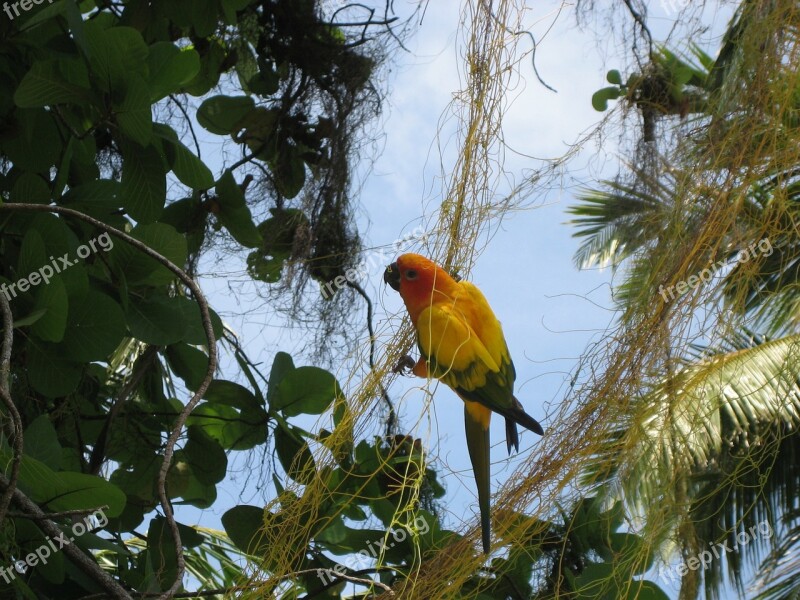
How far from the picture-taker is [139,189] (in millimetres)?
1647

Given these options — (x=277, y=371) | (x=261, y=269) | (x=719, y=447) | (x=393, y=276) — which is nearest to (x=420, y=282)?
(x=393, y=276)

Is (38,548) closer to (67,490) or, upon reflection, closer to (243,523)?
(67,490)

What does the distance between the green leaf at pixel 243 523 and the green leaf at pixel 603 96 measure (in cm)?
147

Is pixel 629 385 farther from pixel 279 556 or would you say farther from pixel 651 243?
pixel 279 556

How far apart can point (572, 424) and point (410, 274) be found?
395 mm

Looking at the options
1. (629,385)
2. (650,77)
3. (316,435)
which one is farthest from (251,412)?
(650,77)

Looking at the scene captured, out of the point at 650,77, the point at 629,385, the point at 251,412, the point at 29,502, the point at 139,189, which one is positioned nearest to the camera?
the point at 29,502

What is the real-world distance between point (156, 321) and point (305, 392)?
34 centimetres

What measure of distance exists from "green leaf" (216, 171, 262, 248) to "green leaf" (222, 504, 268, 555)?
2.28 feet

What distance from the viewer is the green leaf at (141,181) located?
1641 millimetres

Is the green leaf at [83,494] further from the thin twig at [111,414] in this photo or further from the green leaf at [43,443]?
the thin twig at [111,414]

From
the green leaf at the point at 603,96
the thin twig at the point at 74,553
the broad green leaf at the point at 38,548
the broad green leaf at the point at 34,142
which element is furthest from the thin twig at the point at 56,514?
the green leaf at the point at 603,96

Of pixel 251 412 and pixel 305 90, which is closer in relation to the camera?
pixel 251 412

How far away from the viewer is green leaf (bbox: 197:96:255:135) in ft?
7.08
